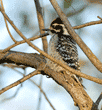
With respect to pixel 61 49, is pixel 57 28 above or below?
above

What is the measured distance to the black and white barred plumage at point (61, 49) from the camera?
2.91 m

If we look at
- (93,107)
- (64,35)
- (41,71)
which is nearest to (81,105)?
(93,107)

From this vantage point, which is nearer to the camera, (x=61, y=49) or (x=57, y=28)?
(x=61, y=49)

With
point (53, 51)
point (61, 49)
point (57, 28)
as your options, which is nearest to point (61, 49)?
point (61, 49)

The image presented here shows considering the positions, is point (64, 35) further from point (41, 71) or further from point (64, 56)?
point (41, 71)

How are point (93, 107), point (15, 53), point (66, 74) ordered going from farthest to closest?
1. point (66, 74)
2. point (15, 53)
3. point (93, 107)

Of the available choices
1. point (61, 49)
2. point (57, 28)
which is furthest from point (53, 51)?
point (57, 28)

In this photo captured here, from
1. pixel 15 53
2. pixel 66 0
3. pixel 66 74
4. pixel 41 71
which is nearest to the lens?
pixel 41 71

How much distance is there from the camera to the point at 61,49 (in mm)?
3041

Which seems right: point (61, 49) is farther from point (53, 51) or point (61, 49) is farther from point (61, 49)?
point (53, 51)

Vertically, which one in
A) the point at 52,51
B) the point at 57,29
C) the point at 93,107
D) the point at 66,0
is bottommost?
the point at 93,107

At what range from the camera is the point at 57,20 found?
10.8 feet

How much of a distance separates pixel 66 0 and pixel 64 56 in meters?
1.57

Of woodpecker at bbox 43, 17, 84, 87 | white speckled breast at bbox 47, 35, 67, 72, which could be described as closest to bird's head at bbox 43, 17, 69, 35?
woodpecker at bbox 43, 17, 84, 87
